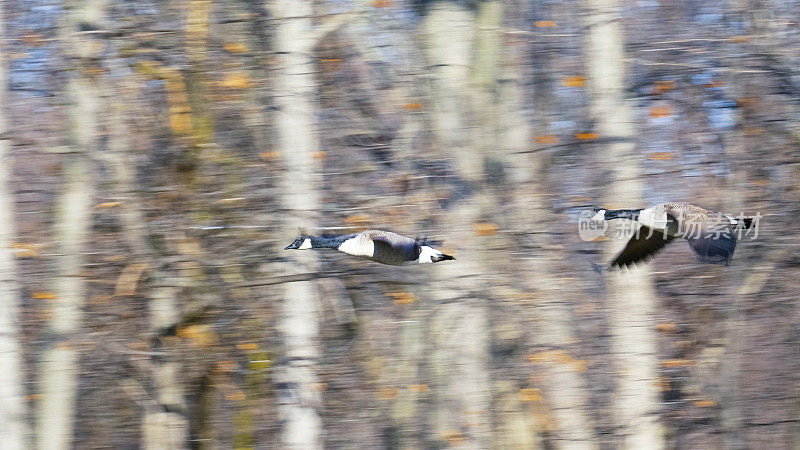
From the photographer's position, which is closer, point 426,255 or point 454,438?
point 426,255

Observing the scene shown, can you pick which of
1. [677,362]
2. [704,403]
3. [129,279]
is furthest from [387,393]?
[704,403]

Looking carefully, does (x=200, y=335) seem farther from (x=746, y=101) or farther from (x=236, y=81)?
(x=746, y=101)

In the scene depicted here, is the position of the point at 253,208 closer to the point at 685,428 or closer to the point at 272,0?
the point at 272,0

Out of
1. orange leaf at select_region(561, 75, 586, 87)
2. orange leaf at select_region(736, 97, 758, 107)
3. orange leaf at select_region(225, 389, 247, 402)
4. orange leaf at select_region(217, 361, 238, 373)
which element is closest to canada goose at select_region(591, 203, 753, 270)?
orange leaf at select_region(561, 75, 586, 87)

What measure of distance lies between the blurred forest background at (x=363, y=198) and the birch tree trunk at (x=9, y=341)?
15 millimetres

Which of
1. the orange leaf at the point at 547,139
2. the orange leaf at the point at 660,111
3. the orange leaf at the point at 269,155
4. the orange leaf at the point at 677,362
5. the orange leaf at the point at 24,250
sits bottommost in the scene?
the orange leaf at the point at 677,362

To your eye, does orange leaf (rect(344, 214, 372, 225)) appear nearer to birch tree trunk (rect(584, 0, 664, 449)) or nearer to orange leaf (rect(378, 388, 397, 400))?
orange leaf (rect(378, 388, 397, 400))

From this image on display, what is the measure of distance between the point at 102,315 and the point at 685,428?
15.9 feet

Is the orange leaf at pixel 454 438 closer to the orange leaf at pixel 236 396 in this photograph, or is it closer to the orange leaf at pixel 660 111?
the orange leaf at pixel 236 396

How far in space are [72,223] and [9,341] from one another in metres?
0.90

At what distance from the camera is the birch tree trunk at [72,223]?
18.9 feet

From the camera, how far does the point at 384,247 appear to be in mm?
4059

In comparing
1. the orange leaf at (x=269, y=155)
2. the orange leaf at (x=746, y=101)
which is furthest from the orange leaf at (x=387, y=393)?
the orange leaf at (x=746, y=101)

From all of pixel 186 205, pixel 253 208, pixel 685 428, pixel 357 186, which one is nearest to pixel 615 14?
pixel 357 186
